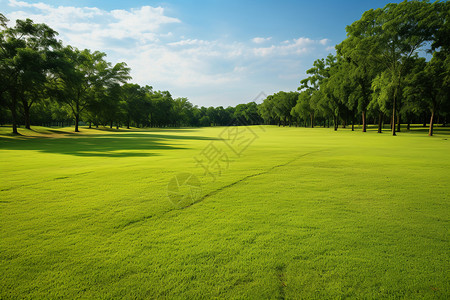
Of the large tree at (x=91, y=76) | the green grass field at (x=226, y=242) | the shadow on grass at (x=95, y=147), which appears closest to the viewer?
the green grass field at (x=226, y=242)

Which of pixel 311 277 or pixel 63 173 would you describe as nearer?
pixel 311 277

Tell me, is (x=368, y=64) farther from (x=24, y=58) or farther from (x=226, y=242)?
(x=24, y=58)

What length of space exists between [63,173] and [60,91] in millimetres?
35756

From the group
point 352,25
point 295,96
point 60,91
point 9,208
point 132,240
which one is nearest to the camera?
point 132,240

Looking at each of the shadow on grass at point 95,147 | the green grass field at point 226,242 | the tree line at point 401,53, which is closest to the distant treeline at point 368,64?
the tree line at point 401,53

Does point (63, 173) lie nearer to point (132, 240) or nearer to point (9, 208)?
point (9, 208)

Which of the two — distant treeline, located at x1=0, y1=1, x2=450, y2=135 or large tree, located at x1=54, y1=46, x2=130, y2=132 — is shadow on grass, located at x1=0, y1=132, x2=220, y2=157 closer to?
distant treeline, located at x1=0, y1=1, x2=450, y2=135

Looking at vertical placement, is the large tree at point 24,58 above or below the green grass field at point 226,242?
above

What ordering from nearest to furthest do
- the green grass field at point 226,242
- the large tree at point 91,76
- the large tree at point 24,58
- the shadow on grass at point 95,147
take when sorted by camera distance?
the green grass field at point 226,242, the shadow on grass at point 95,147, the large tree at point 24,58, the large tree at point 91,76

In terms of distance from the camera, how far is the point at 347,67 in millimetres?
43562

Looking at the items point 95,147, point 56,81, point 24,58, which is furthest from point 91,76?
point 95,147

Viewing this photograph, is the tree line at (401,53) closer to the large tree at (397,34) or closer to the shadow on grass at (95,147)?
the large tree at (397,34)

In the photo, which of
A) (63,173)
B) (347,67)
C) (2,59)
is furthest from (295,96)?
(63,173)

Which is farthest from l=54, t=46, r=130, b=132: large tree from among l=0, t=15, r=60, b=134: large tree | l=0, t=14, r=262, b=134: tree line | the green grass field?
the green grass field
